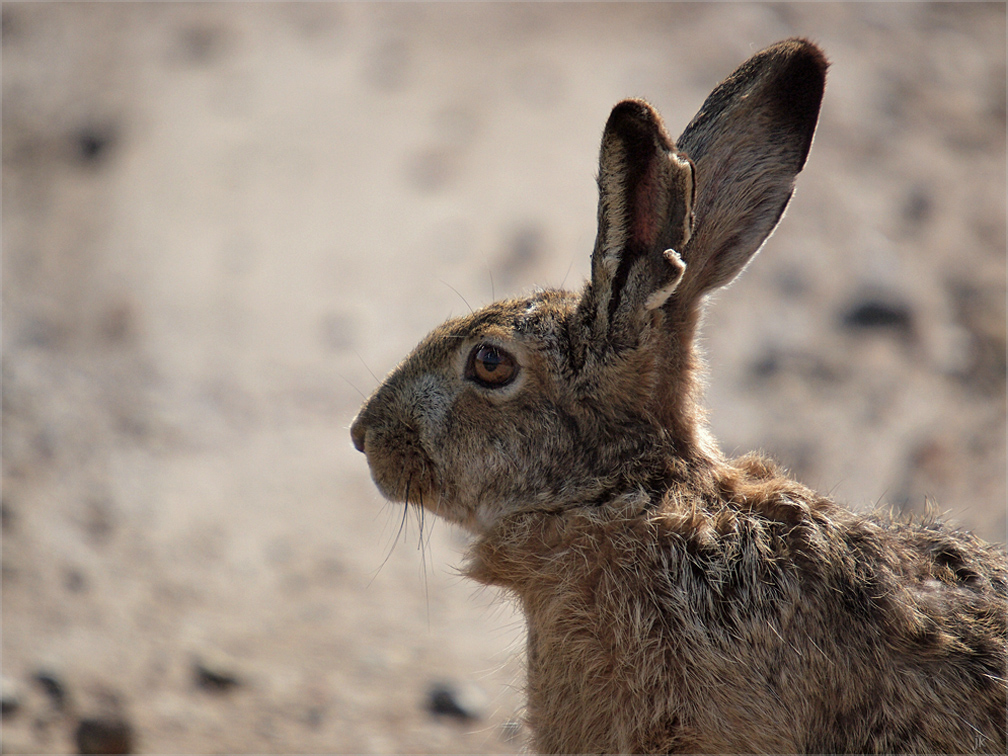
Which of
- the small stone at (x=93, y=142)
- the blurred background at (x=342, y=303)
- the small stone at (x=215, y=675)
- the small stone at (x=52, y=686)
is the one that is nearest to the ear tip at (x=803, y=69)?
the blurred background at (x=342, y=303)

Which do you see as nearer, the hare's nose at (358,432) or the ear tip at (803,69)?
the ear tip at (803,69)

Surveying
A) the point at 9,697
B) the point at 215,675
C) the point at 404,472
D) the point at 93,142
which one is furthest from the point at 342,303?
the point at 404,472

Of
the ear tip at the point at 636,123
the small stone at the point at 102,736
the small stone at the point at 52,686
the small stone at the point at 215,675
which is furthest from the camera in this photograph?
the small stone at the point at 215,675

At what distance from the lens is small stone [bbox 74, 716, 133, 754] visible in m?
4.01

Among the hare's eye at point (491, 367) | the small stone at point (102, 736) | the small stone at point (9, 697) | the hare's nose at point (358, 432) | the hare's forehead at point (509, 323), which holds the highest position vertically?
the hare's forehead at point (509, 323)

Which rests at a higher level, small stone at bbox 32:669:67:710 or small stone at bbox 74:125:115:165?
small stone at bbox 74:125:115:165

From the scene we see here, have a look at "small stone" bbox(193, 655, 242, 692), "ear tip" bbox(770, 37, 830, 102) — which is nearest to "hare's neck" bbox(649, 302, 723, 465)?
"ear tip" bbox(770, 37, 830, 102)

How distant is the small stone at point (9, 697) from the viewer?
4.04 metres

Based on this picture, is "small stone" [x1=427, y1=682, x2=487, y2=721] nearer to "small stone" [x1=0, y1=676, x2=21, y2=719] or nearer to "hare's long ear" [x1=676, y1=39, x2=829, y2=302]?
"small stone" [x1=0, y1=676, x2=21, y2=719]

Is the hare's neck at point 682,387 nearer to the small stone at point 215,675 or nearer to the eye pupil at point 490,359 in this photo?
the eye pupil at point 490,359

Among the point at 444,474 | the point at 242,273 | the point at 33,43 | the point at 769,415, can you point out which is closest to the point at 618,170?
the point at 444,474

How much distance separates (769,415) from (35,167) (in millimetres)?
5992

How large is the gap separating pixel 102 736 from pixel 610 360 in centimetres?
262

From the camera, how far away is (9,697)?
13.4ft
